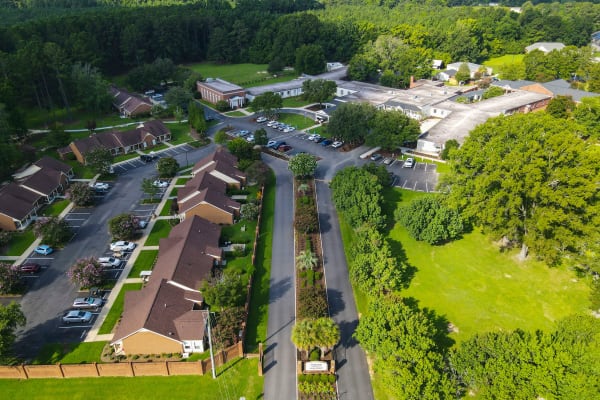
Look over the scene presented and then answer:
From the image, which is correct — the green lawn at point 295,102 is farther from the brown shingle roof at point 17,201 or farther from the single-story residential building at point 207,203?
the brown shingle roof at point 17,201

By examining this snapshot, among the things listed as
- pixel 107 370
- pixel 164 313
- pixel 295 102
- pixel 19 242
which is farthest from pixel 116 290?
pixel 295 102

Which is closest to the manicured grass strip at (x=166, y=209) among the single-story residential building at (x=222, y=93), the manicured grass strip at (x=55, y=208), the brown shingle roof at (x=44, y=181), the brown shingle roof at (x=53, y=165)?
the manicured grass strip at (x=55, y=208)

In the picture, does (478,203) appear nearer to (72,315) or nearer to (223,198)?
Answer: (223,198)

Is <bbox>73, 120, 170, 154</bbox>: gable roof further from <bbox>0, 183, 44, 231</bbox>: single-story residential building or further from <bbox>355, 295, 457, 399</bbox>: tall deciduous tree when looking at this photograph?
<bbox>355, 295, 457, 399</bbox>: tall deciduous tree

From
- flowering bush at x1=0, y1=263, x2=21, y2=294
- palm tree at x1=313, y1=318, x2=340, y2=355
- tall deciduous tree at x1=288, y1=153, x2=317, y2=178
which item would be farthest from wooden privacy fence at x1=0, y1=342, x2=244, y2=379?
tall deciduous tree at x1=288, y1=153, x2=317, y2=178

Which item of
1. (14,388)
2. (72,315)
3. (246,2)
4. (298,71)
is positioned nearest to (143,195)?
(72,315)

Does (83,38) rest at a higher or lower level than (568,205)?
higher
